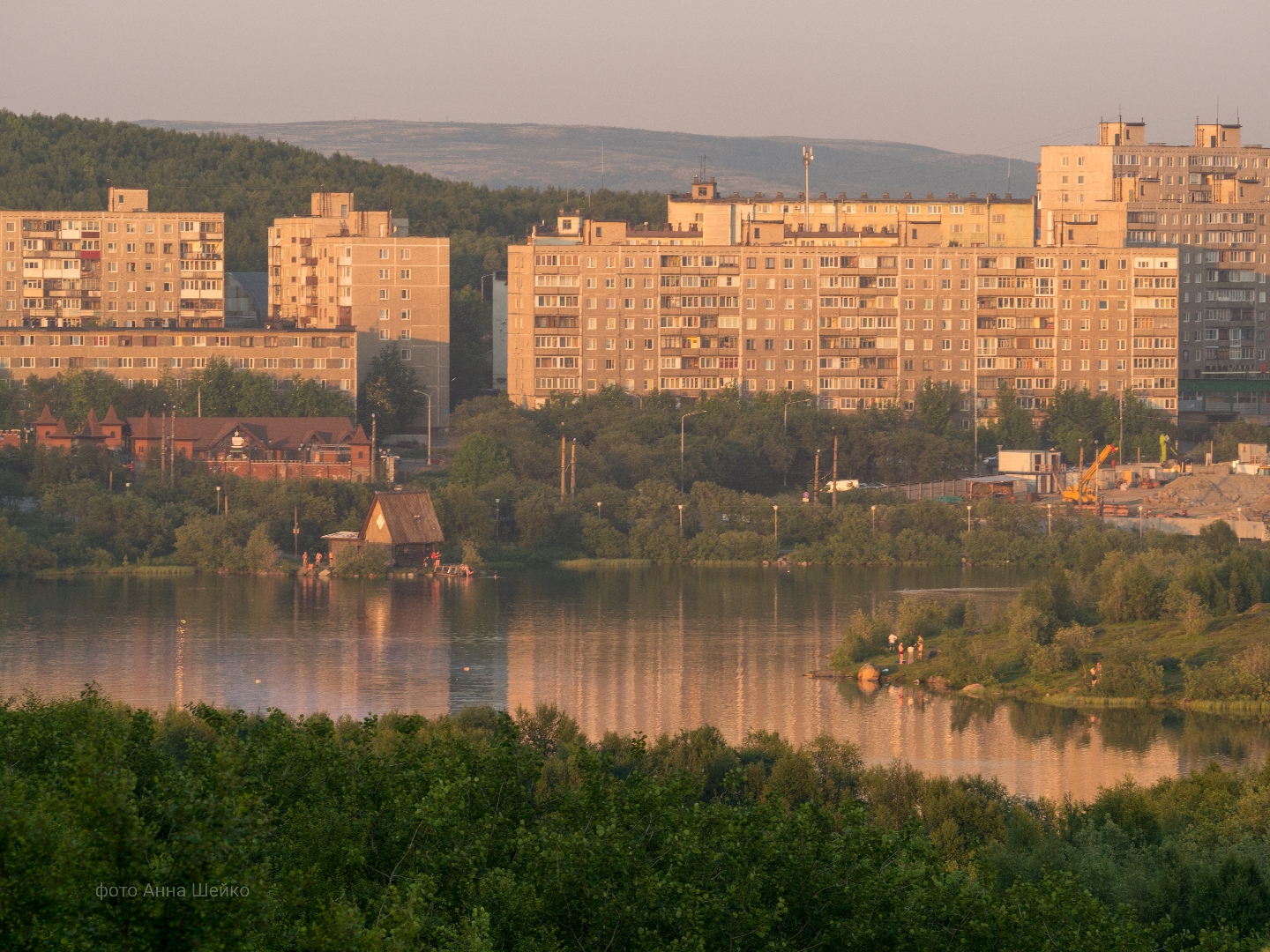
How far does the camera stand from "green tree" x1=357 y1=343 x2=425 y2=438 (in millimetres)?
72500

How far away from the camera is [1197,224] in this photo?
94250 millimetres

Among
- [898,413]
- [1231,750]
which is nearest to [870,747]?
[1231,750]

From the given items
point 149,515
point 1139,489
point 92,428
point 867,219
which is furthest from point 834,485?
point 867,219

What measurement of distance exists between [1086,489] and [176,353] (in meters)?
32.5

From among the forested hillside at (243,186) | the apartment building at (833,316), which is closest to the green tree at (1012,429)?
the apartment building at (833,316)

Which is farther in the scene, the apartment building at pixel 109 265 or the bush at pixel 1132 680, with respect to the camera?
the apartment building at pixel 109 265

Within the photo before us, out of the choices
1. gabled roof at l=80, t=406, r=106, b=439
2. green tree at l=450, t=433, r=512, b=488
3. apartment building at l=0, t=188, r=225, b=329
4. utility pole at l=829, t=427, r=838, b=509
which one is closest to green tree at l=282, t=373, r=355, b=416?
gabled roof at l=80, t=406, r=106, b=439

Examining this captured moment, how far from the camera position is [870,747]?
30156 millimetres

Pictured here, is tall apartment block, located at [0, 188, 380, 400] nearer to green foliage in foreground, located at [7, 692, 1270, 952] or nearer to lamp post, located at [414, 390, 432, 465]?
lamp post, located at [414, 390, 432, 465]

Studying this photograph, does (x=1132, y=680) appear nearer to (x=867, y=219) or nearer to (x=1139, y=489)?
(x=1139, y=489)

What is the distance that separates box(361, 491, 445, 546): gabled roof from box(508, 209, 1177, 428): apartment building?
22.0m

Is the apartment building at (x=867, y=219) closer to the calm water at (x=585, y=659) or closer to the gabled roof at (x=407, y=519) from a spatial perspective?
the gabled roof at (x=407, y=519)

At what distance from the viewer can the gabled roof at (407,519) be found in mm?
53906

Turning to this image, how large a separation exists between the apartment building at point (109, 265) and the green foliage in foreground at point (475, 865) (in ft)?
219
